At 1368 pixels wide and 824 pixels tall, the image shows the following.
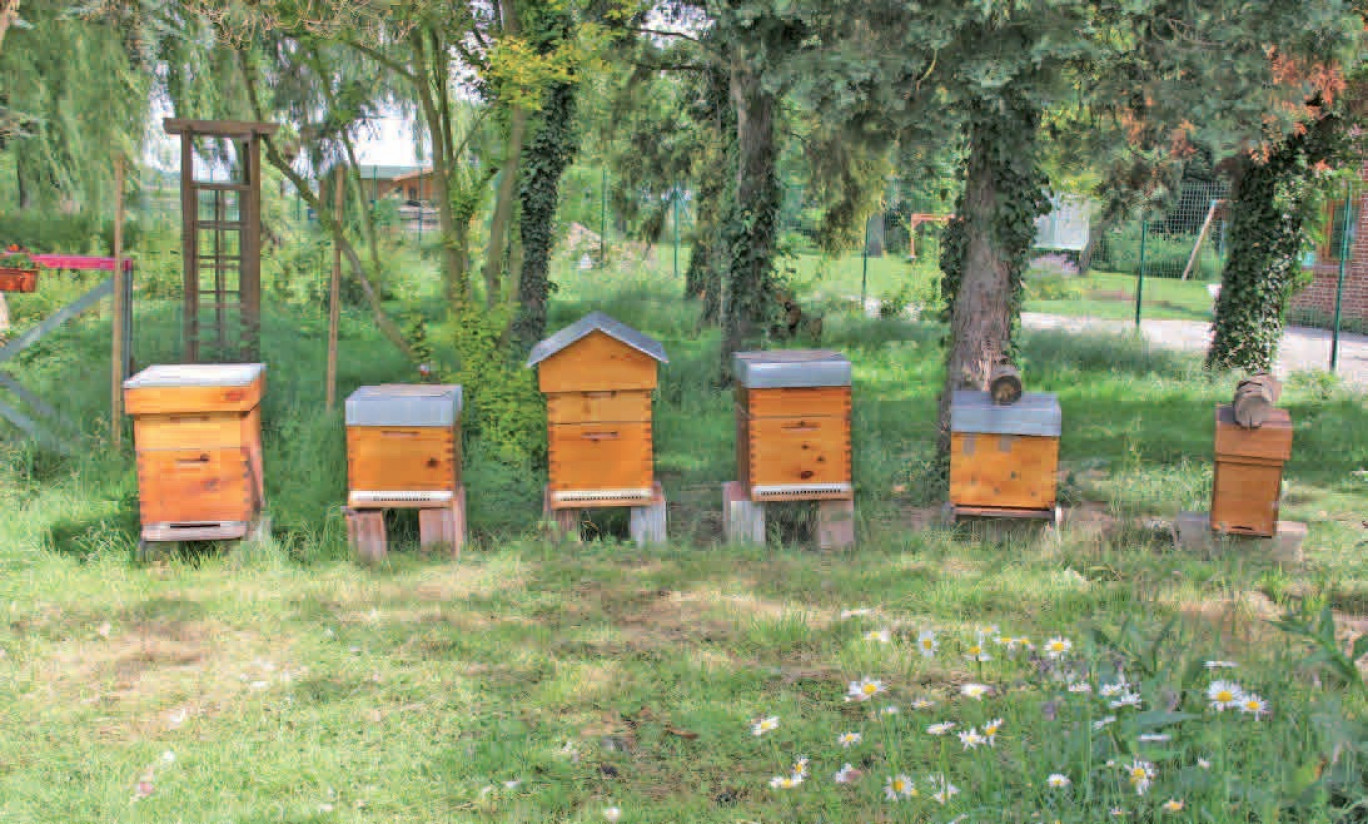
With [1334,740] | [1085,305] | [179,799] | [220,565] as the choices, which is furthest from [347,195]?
[1085,305]

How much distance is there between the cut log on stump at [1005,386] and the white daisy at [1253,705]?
2818mm

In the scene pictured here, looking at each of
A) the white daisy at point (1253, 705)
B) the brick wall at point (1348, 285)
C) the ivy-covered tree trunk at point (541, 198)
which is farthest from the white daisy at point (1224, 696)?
the brick wall at point (1348, 285)

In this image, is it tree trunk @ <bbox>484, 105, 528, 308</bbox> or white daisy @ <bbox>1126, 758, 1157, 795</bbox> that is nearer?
white daisy @ <bbox>1126, 758, 1157, 795</bbox>

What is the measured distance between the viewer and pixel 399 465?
5.80m

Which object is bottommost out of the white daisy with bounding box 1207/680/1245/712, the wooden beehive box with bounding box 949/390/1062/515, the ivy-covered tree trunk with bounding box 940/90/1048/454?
the white daisy with bounding box 1207/680/1245/712

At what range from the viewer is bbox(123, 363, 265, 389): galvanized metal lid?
545 cm

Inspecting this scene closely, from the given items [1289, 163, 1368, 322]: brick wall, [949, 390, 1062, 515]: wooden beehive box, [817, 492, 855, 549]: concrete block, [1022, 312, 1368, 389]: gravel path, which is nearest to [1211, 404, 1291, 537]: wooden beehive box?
[949, 390, 1062, 515]: wooden beehive box

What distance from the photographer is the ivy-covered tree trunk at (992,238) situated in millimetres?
6617

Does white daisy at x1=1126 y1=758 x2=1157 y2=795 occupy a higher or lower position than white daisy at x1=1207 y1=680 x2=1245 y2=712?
lower

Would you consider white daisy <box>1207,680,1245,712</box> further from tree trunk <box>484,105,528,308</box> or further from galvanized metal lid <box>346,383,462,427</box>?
tree trunk <box>484,105,528,308</box>

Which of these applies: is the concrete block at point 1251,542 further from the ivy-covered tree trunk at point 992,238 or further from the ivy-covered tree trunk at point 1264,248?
the ivy-covered tree trunk at point 1264,248

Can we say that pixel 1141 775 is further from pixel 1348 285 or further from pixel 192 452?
pixel 1348 285

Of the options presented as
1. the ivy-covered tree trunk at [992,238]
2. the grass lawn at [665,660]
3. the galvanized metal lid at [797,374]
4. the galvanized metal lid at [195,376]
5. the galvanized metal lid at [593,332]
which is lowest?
the grass lawn at [665,660]

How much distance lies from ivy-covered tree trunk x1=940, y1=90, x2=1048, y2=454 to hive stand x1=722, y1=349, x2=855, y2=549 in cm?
127
